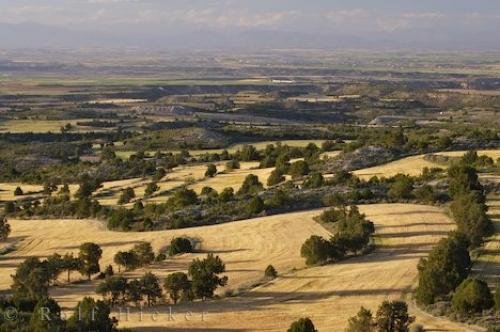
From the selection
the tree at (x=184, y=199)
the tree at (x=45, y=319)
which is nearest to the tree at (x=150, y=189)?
the tree at (x=184, y=199)

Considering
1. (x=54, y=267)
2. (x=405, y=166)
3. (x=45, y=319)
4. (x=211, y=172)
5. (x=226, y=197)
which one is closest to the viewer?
(x=45, y=319)

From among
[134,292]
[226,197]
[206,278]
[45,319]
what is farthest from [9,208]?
[45,319]

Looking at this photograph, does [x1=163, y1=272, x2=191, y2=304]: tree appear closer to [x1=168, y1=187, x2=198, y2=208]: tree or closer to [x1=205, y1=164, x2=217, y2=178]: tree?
[x1=168, y1=187, x2=198, y2=208]: tree

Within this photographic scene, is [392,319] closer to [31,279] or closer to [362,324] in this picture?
[362,324]

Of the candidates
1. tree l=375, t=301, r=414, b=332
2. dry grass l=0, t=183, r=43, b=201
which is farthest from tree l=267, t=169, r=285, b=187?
tree l=375, t=301, r=414, b=332

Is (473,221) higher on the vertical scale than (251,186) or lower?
higher

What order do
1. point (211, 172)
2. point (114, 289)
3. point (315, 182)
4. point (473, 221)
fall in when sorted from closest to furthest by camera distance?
point (114, 289) < point (473, 221) < point (315, 182) < point (211, 172)

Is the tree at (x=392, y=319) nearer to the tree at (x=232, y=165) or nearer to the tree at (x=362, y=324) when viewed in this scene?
the tree at (x=362, y=324)

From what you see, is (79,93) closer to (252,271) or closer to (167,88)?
(167,88)
